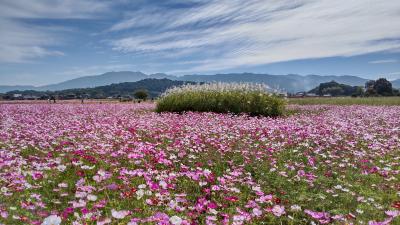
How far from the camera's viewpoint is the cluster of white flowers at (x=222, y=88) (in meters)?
22.8

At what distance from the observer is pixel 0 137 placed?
32.0 ft

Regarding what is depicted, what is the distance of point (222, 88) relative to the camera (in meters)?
23.4

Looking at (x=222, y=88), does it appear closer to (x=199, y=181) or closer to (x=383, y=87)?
(x=199, y=181)

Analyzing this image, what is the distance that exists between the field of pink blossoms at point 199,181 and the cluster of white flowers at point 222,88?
11.6 m

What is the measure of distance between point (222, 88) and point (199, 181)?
57.1ft

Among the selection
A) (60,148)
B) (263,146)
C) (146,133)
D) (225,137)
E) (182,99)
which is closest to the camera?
(60,148)

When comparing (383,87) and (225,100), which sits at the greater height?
(383,87)

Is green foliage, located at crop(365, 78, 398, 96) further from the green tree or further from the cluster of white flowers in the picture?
the cluster of white flowers

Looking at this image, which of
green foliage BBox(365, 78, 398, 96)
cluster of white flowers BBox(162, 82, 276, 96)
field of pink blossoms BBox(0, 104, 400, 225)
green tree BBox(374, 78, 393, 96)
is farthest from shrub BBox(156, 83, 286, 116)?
green tree BBox(374, 78, 393, 96)

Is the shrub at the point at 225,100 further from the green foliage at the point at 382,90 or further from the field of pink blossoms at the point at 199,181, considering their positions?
the green foliage at the point at 382,90

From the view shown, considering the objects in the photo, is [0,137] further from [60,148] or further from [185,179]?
[185,179]

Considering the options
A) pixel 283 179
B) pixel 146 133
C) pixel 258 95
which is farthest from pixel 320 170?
pixel 258 95

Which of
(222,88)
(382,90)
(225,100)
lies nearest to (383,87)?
(382,90)

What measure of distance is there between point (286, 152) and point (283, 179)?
2.27 metres
